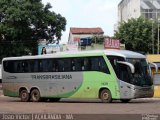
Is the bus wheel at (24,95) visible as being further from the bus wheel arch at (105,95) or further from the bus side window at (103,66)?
the bus side window at (103,66)

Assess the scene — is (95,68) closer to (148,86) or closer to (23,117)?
(148,86)

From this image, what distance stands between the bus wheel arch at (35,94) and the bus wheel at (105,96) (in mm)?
4718

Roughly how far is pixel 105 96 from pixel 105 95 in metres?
0.08

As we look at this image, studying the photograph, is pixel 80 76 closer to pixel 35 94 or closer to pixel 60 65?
pixel 60 65

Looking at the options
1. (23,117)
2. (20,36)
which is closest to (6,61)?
(23,117)

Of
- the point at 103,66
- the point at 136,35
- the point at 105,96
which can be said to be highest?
the point at 136,35

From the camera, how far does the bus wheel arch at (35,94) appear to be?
3397 centimetres

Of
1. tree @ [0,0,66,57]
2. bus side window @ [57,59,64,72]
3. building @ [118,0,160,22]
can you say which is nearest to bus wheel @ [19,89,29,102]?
bus side window @ [57,59,64,72]

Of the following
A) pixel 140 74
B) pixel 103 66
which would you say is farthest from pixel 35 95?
pixel 140 74

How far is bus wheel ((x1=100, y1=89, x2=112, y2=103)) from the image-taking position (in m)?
30.6

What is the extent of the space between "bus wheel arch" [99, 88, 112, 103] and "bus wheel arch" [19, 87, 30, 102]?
17.7 ft

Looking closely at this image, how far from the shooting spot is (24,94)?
34562 millimetres

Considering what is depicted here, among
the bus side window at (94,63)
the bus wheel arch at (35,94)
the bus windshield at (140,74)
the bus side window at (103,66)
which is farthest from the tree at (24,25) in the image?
the bus windshield at (140,74)

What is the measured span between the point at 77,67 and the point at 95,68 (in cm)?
131
